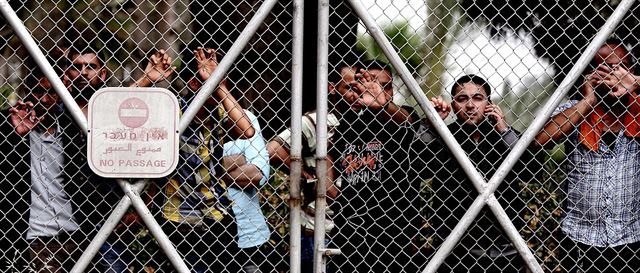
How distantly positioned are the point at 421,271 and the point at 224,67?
1.33 meters

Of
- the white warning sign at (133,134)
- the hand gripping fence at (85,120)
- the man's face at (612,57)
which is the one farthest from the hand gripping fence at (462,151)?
the white warning sign at (133,134)

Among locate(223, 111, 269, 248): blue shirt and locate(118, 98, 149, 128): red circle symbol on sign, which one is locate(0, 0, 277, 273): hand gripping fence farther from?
locate(223, 111, 269, 248): blue shirt

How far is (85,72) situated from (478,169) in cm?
198

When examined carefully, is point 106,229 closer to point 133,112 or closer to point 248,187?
point 133,112

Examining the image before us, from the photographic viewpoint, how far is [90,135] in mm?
4129

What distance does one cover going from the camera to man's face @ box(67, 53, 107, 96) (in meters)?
4.60

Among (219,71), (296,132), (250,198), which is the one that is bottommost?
(250,198)

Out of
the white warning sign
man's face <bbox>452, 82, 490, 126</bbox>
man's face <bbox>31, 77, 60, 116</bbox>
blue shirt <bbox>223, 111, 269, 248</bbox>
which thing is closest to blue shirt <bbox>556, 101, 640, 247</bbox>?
man's face <bbox>452, 82, 490, 126</bbox>

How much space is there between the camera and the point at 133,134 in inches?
163

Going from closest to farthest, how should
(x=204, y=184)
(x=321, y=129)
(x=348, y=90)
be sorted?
1. (x=321, y=129)
2. (x=204, y=184)
3. (x=348, y=90)

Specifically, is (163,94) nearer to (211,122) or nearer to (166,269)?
(211,122)

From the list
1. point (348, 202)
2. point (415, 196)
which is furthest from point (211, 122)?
point (415, 196)

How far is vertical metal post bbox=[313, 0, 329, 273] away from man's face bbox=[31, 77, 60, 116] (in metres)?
1.26

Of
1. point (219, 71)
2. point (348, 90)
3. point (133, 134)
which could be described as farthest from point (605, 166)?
point (133, 134)
